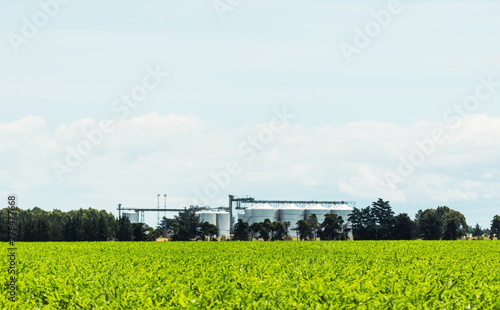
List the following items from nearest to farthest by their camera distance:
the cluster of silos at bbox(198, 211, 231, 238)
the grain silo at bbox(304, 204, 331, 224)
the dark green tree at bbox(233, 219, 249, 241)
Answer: the dark green tree at bbox(233, 219, 249, 241) < the grain silo at bbox(304, 204, 331, 224) < the cluster of silos at bbox(198, 211, 231, 238)

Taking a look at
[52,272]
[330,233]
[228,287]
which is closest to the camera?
[228,287]

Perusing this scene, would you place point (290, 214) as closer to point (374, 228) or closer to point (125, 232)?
point (374, 228)

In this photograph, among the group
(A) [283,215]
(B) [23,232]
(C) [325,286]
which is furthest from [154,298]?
(A) [283,215]

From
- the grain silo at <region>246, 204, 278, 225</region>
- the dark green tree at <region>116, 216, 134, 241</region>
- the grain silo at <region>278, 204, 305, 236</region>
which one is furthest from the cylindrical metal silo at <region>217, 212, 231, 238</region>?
the dark green tree at <region>116, 216, 134, 241</region>

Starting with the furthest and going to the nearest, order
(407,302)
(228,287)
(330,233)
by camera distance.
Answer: (330,233) < (228,287) < (407,302)

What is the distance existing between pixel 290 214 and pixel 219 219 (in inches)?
738

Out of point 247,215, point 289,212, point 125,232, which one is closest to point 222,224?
point 247,215

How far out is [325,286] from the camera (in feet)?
66.6

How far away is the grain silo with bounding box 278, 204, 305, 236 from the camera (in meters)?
172

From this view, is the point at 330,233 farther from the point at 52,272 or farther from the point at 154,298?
the point at 154,298

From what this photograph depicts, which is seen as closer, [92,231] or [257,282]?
[257,282]

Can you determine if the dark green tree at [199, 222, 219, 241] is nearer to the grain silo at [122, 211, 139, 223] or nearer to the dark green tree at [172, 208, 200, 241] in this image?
the dark green tree at [172, 208, 200, 241]

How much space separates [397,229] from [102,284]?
12585 cm

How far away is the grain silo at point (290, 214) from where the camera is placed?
172 m
